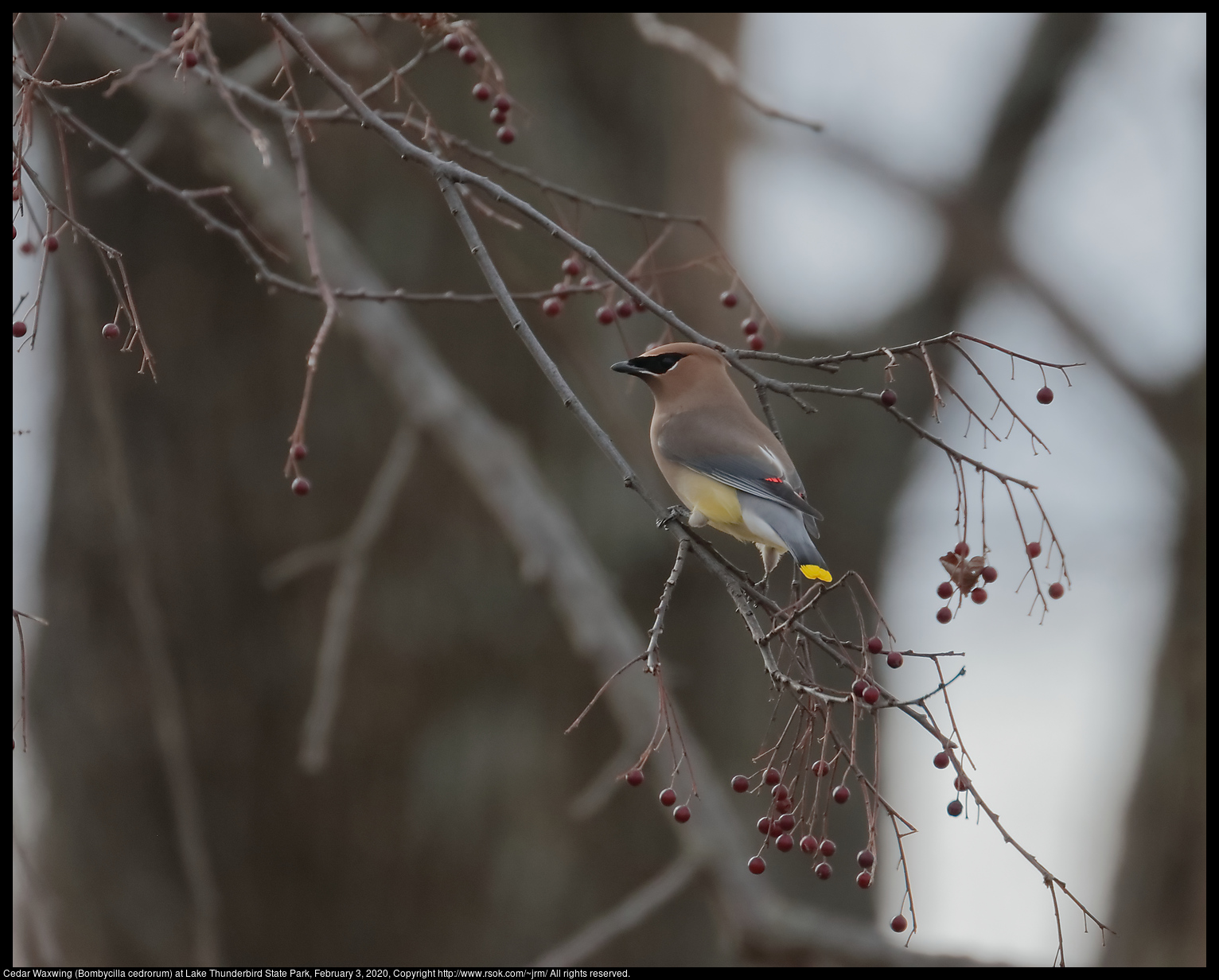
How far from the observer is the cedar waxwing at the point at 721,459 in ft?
8.70

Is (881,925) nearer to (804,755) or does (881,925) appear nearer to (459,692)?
(459,692)

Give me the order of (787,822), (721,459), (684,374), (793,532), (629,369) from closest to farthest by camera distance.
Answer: (787,822) → (793,532) → (721,459) → (629,369) → (684,374)

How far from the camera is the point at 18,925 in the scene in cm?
313

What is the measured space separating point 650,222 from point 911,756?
11.0 ft

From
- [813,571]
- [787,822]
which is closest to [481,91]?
[813,571]

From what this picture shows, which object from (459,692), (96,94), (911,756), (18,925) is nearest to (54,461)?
(96,94)

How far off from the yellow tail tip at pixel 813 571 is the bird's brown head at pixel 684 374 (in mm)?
832

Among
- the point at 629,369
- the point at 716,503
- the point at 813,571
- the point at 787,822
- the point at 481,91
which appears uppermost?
the point at 481,91

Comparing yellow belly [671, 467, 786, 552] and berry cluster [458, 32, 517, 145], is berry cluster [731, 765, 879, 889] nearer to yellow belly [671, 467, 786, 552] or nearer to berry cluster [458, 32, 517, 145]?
yellow belly [671, 467, 786, 552]

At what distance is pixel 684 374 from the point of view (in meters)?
3.21

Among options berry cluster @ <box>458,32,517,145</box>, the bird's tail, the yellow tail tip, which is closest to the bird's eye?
the bird's tail

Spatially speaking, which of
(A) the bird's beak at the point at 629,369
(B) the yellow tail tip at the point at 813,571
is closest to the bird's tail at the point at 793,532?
(B) the yellow tail tip at the point at 813,571

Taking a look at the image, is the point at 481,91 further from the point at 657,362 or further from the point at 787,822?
the point at 787,822

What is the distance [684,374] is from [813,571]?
994 mm
